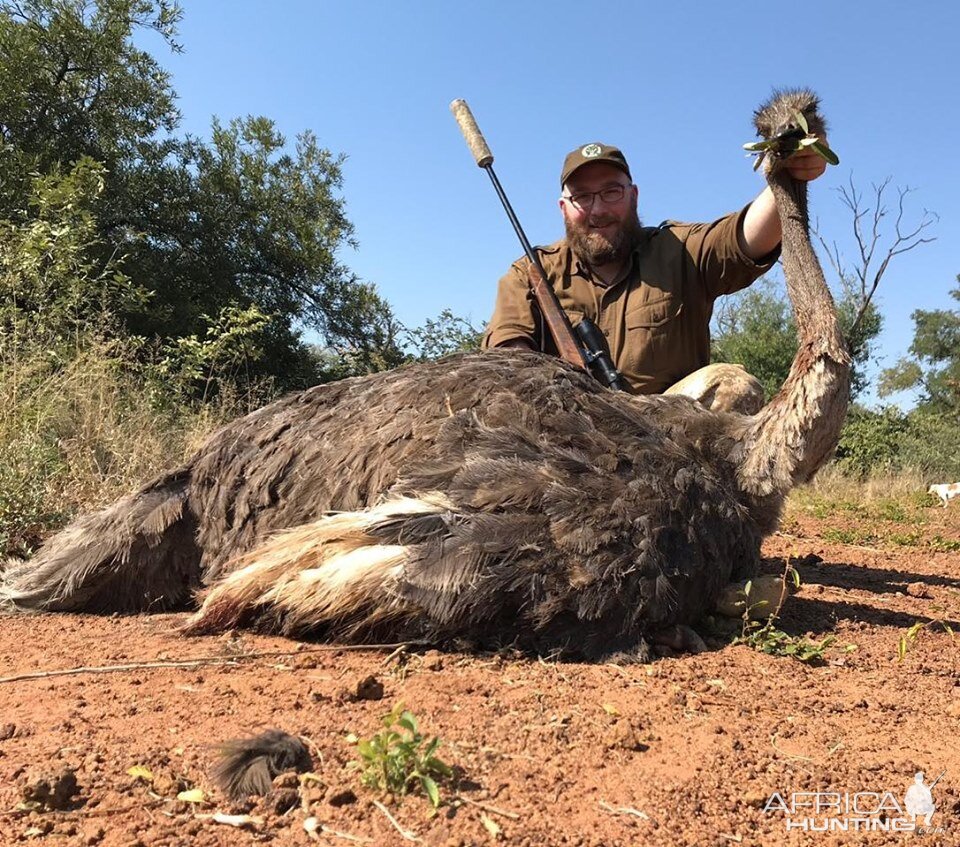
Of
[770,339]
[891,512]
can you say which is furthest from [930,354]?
[891,512]

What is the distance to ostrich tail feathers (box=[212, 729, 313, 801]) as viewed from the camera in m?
1.82

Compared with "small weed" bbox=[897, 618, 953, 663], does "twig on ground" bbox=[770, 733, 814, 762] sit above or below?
below

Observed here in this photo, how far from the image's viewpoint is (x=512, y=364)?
3.83m

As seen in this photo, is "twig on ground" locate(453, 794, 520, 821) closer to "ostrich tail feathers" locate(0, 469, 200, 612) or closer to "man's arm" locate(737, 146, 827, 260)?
"ostrich tail feathers" locate(0, 469, 200, 612)

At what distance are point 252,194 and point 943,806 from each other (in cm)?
1269

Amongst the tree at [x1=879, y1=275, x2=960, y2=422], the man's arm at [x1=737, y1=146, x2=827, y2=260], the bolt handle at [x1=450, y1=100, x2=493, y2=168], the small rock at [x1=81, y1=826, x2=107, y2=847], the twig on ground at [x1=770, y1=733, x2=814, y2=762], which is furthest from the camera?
the tree at [x1=879, y1=275, x2=960, y2=422]

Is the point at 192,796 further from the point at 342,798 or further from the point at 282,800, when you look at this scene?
the point at 342,798

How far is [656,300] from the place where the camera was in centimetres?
550

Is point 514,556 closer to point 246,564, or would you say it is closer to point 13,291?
point 246,564

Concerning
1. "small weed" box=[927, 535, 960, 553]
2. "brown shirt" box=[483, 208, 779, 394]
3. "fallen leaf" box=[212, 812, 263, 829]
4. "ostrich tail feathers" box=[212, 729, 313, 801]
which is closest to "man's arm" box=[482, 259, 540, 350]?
"brown shirt" box=[483, 208, 779, 394]

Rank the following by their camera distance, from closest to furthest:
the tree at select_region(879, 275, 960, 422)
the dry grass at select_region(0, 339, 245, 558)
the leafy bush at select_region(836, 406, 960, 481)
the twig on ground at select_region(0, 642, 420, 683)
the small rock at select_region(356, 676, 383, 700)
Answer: the small rock at select_region(356, 676, 383, 700) < the twig on ground at select_region(0, 642, 420, 683) < the dry grass at select_region(0, 339, 245, 558) < the leafy bush at select_region(836, 406, 960, 481) < the tree at select_region(879, 275, 960, 422)

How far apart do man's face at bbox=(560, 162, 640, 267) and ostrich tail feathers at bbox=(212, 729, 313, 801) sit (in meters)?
4.55

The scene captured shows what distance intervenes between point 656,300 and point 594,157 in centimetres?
119

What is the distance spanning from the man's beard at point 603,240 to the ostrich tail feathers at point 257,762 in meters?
4.52
